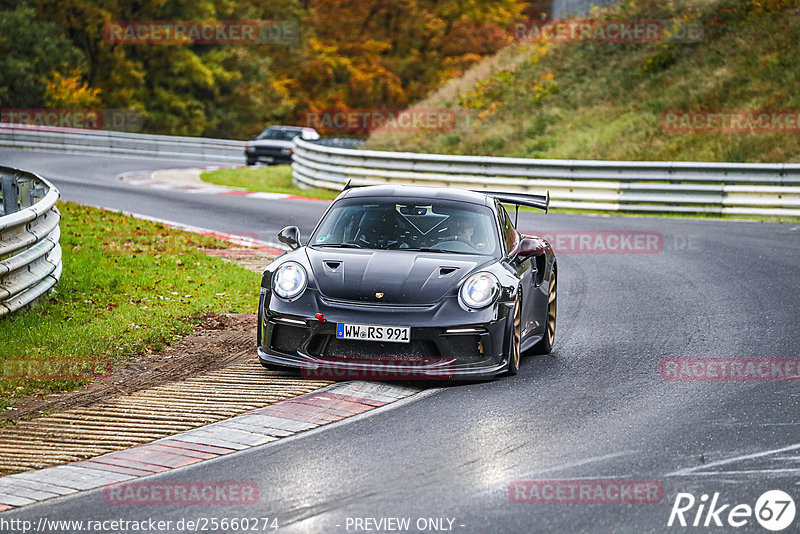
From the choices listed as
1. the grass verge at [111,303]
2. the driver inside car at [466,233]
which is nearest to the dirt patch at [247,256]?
the grass verge at [111,303]

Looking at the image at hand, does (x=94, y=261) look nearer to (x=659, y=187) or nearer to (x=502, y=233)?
(x=502, y=233)

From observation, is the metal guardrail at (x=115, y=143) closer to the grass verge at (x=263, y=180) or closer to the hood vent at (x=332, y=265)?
the grass verge at (x=263, y=180)

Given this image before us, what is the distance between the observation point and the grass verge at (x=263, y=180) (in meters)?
25.4

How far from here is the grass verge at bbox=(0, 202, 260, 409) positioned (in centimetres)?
820

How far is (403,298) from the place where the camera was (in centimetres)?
770

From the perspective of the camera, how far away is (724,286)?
12391 millimetres

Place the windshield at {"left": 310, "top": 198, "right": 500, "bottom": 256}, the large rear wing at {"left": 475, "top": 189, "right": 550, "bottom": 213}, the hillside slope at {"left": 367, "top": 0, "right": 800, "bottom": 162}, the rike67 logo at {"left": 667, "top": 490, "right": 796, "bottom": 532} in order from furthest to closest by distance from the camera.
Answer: the hillside slope at {"left": 367, "top": 0, "right": 800, "bottom": 162} < the large rear wing at {"left": 475, "top": 189, "right": 550, "bottom": 213} < the windshield at {"left": 310, "top": 198, "right": 500, "bottom": 256} < the rike67 logo at {"left": 667, "top": 490, "right": 796, "bottom": 532}

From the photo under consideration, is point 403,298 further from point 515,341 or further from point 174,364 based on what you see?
point 174,364

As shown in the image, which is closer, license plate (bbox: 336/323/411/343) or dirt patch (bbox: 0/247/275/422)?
dirt patch (bbox: 0/247/275/422)

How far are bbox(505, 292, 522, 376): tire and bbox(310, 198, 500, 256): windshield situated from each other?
62cm

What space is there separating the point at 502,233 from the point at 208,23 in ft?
160

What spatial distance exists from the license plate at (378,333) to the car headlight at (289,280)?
0.54 meters

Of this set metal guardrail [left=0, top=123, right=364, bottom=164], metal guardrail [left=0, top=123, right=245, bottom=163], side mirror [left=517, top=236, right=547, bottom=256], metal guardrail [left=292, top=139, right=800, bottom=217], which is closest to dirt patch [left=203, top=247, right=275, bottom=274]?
side mirror [left=517, top=236, right=547, bottom=256]

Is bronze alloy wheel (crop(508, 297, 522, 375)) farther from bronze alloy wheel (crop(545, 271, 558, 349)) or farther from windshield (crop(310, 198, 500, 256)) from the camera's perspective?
bronze alloy wheel (crop(545, 271, 558, 349))
